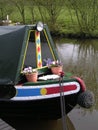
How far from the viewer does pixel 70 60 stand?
1659 centimetres

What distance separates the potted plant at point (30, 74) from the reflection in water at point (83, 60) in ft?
5.42

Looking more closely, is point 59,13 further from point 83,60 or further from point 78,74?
point 78,74

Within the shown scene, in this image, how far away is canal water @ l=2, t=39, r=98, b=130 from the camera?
9.05 meters

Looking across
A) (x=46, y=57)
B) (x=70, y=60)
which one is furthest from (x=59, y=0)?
(x=46, y=57)

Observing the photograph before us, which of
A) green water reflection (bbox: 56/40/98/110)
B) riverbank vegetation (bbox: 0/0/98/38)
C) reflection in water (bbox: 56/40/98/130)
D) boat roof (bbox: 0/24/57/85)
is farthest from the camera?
riverbank vegetation (bbox: 0/0/98/38)

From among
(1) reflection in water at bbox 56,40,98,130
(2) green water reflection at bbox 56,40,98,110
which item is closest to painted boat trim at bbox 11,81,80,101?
(1) reflection in water at bbox 56,40,98,130

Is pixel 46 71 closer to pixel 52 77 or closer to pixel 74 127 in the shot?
pixel 52 77

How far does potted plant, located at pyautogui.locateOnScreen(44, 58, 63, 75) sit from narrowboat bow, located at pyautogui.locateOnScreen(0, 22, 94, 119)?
110 mm

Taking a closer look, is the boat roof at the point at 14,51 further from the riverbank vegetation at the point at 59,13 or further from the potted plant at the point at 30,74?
the riverbank vegetation at the point at 59,13

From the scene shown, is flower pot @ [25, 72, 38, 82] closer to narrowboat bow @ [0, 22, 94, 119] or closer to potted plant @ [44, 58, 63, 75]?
narrowboat bow @ [0, 22, 94, 119]

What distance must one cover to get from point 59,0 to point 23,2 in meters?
3.08

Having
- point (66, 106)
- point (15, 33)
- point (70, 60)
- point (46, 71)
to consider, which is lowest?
point (70, 60)

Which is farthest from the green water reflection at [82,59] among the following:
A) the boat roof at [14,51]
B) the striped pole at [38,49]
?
the boat roof at [14,51]

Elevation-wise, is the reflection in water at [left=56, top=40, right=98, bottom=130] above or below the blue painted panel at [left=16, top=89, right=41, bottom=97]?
below
